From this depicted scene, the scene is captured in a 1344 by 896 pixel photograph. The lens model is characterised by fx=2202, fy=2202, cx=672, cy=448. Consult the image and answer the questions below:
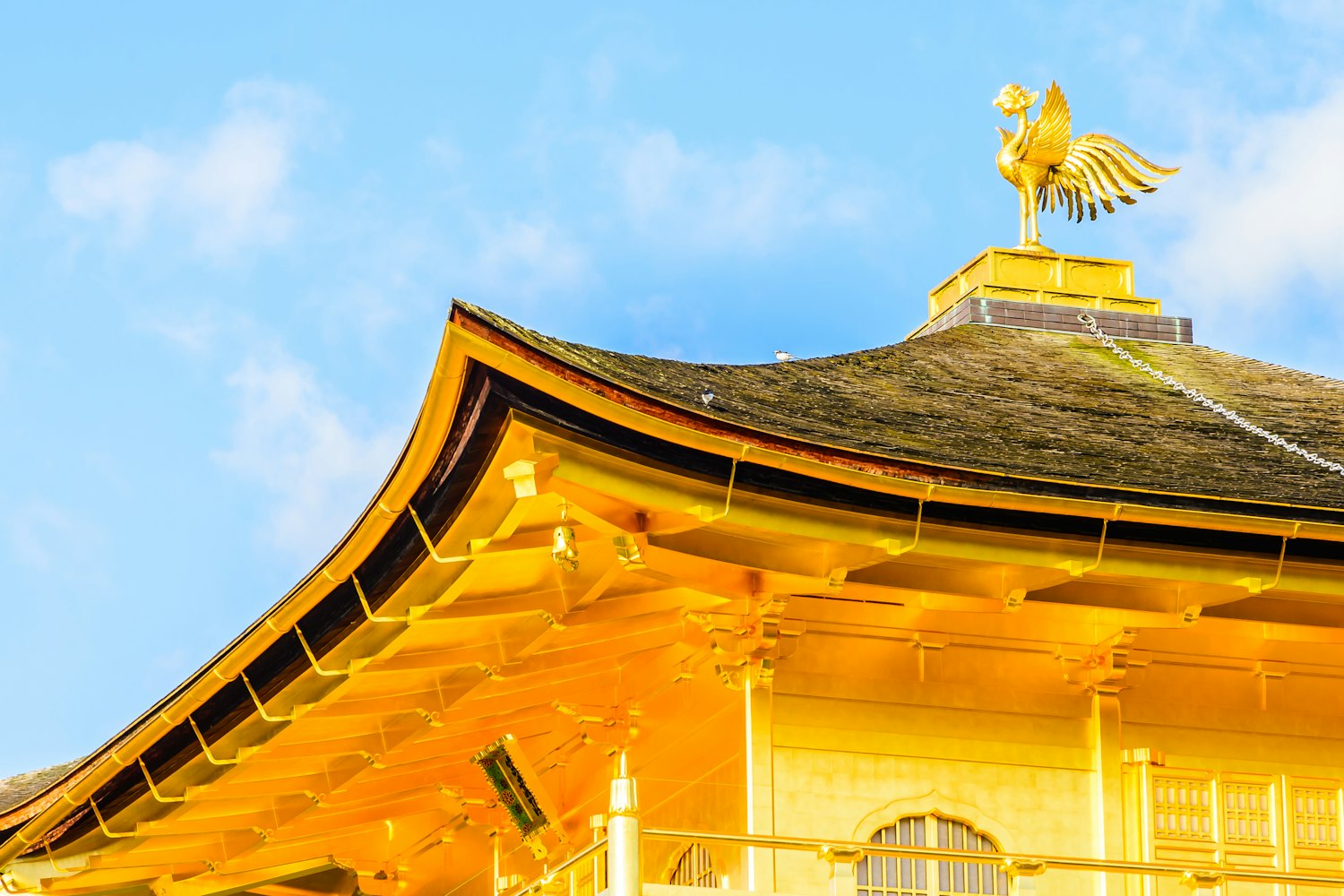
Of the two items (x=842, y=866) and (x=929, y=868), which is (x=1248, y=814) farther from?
(x=842, y=866)

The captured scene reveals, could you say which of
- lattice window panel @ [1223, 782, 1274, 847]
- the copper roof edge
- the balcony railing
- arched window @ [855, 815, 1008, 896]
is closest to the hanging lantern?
the copper roof edge

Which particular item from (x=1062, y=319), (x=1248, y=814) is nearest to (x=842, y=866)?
(x=1248, y=814)

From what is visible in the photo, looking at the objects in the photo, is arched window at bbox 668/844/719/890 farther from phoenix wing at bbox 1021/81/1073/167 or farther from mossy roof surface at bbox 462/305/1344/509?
phoenix wing at bbox 1021/81/1073/167

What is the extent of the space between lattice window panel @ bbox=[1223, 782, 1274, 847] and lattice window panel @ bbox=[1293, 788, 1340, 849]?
0.19m

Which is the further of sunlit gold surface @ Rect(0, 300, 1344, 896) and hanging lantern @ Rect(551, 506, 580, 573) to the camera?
sunlit gold surface @ Rect(0, 300, 1344, 896)

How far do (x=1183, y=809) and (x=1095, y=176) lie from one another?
1217cm

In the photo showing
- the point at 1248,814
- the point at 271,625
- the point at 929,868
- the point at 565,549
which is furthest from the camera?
the point at 271,625

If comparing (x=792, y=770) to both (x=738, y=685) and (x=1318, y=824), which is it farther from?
(x=1318, y=824)

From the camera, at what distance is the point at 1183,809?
49.8 feet

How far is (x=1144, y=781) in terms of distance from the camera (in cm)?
1505

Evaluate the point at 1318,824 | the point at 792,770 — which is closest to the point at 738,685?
the point at 792,770

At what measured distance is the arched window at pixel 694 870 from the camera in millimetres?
15133

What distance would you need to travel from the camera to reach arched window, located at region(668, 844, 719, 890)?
49.6ft

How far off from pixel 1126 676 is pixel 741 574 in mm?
2920
